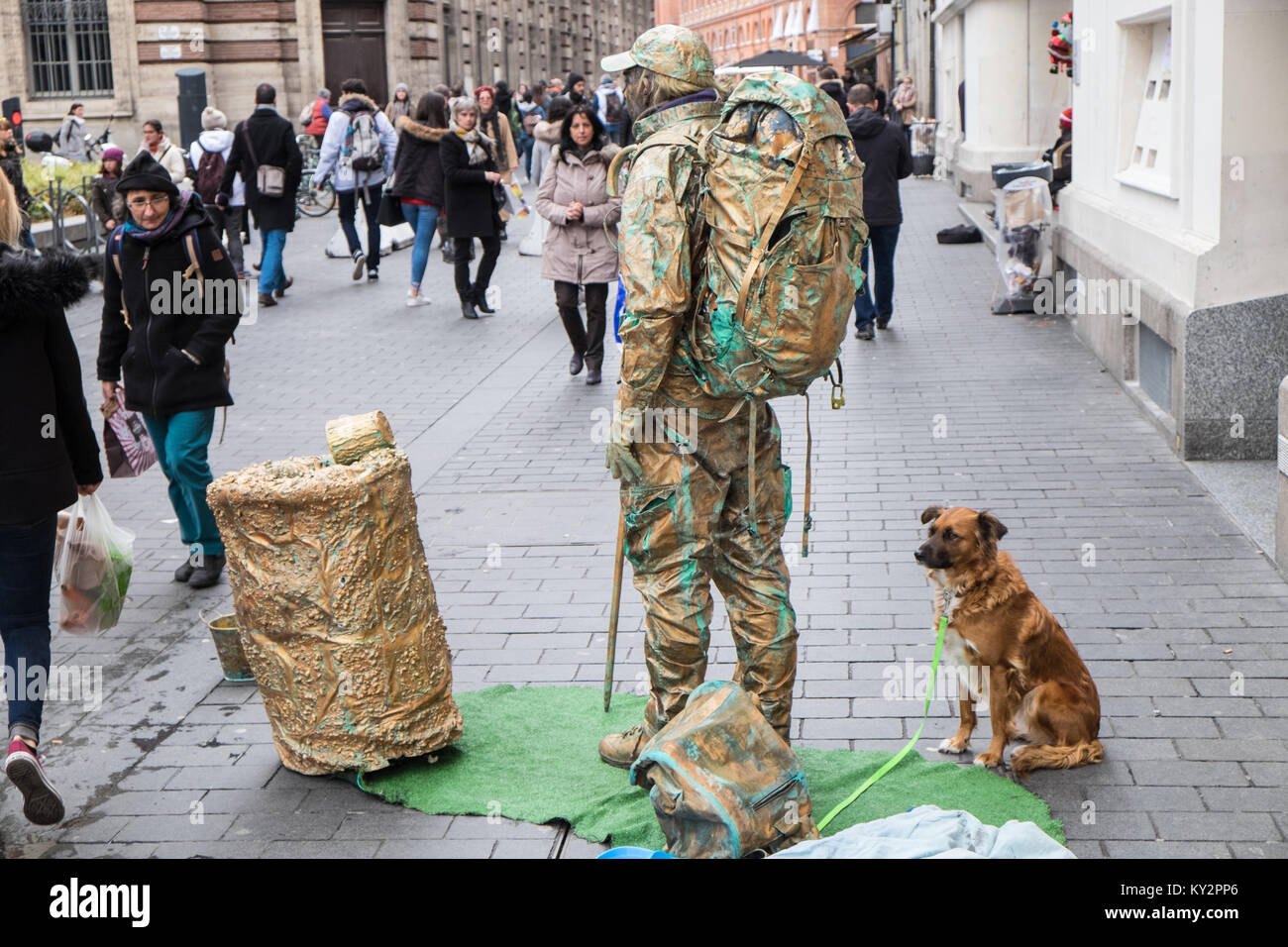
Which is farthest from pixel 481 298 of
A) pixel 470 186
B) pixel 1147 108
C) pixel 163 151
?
pixel 1147 108

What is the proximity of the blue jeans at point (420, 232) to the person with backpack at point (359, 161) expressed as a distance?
68.5 inches

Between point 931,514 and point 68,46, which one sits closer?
point 931,514

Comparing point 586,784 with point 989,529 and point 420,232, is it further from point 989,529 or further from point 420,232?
point 420,232

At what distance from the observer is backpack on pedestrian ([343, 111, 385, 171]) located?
17.6m

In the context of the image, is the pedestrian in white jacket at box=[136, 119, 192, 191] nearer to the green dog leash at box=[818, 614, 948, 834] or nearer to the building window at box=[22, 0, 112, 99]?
the green dog leash at box=[818, 614, 948, 834]

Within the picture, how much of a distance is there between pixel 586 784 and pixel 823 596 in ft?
6.68

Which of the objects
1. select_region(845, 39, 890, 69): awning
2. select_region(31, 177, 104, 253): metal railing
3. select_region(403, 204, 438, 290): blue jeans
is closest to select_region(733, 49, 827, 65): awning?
select_region(31, 177, 104, 253): metal railing

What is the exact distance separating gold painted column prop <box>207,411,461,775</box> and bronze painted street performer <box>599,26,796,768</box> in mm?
750

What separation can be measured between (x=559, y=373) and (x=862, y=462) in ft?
12.2

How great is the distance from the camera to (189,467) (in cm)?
691

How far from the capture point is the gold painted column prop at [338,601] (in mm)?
4605

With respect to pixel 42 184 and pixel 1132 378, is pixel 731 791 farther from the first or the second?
pixel 42 184

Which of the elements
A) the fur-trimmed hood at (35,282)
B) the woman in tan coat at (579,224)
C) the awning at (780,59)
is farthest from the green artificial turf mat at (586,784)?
the awning at (780,59)

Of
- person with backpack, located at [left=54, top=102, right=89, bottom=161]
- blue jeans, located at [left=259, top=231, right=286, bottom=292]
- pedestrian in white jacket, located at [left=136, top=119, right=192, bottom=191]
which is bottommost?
blue jeans, located at [left=259, top=231, right=286, bottom=292]
